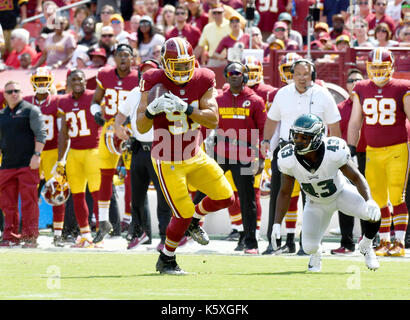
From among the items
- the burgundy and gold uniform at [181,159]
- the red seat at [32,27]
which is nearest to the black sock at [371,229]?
the burgundy and gold uniform at [181,159]

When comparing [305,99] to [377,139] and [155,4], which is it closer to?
[377,139]

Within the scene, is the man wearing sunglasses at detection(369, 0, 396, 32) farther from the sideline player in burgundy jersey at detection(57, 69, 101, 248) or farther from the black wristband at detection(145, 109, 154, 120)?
the black wristband at detection(145, 109, 154, 120)

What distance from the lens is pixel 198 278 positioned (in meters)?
8.23

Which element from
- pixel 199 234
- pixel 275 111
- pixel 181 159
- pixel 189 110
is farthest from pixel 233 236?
pixel 189 110

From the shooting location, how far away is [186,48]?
28.1 feet

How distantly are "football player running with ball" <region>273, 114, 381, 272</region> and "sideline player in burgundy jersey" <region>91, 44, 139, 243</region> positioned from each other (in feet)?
11.4

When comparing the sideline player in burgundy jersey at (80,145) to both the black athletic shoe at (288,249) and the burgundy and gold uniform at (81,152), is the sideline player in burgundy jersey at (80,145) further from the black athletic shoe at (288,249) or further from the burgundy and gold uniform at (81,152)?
the black athletic shoe at (288,249)

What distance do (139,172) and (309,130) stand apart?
11.8 ft

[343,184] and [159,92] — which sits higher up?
[159,92]

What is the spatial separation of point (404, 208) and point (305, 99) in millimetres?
1622

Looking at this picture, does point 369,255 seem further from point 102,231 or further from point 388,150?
point 102,231

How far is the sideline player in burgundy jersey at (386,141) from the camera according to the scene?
1080 cm

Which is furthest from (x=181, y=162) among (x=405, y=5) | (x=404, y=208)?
(x=405, y=5)

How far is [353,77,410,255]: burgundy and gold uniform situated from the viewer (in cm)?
1080
